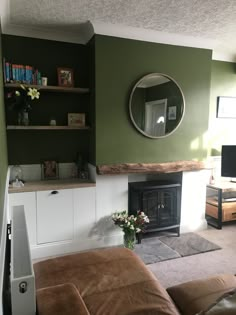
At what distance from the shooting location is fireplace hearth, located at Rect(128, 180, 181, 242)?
328 centimetres

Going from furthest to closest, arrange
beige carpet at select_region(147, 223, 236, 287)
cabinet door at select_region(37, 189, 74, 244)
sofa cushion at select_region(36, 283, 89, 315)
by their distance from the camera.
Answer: cabinet door at select_region(37, 189, 74, 244) < beige carpet at select_region(147, 223, 236, 287) < sofa cushion at select_region(36, 283, 89, 315)

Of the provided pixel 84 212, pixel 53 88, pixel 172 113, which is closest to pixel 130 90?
pixel 172 113

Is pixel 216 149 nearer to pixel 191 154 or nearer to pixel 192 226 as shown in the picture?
pixel 191 154

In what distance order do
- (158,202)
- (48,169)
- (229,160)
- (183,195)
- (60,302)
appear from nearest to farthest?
(60,302), (48,169), (158,202), (183,195), (229,160)

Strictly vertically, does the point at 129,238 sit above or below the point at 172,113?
below

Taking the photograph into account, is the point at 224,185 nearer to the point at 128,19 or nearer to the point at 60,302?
the point at 128,19

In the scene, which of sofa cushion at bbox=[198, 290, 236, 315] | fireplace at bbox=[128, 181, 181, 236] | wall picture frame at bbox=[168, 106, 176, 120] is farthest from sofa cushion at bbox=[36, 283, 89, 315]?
wall picture frame at bbox=[168, 106, 176, 120]

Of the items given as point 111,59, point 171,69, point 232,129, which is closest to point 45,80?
point 111,59

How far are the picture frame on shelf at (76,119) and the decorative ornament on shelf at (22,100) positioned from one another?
517mm

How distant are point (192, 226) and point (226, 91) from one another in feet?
7.26

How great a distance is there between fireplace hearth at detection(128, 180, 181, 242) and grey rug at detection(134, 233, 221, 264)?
0.14 meters

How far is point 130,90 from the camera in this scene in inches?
124

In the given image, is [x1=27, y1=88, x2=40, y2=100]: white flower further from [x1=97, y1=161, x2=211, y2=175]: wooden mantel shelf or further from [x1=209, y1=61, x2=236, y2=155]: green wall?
[x1=209, y1=61, x2=236, y2=155]: green wall

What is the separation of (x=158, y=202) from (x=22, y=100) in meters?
2.08
